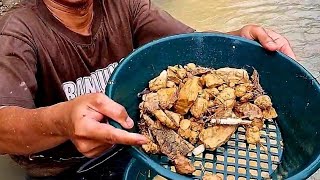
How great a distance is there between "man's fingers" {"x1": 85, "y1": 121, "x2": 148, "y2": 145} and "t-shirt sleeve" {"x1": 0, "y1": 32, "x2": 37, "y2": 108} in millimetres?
347

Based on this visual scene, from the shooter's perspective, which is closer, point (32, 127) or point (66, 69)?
point (32, 127)

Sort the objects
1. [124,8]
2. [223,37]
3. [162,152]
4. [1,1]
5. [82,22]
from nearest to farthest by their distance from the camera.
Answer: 1. [162,152]
2. [223,37]
3. [82,22]
4. [124,8]
5. [1,1]

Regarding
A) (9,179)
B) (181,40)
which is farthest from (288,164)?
(9,179)

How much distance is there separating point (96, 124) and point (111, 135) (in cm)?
5

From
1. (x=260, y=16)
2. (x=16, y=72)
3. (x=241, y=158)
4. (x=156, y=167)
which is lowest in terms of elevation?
(x=260, y=16)

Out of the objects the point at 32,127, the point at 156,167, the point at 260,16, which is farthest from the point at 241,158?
the point at 260,16

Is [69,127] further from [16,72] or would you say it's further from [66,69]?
[66,69]

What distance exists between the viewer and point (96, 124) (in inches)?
45.7

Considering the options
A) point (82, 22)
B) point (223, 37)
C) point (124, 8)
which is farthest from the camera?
point (124, 8)

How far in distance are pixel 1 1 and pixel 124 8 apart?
1.43 m

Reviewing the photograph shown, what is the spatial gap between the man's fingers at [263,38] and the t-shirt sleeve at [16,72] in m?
0.71

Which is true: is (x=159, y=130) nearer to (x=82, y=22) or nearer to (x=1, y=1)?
(x=82, y=22)

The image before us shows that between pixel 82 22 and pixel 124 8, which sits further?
pixel 124 8

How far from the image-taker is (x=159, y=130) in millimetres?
1410
